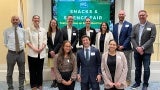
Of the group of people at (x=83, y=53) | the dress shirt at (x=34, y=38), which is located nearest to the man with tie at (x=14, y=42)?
the group of people at (x=83, y=53)

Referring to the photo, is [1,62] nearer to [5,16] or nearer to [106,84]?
[5,16]

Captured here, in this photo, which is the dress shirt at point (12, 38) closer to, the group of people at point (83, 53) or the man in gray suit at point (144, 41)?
the group of people at point (83, 53)

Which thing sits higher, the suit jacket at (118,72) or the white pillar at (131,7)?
the white pillar at (131,7)

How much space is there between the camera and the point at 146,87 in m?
5.95

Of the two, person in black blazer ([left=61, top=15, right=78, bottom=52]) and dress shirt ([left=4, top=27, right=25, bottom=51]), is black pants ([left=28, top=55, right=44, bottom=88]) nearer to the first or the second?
dress shirt ([left=4, top=27, right=25, bottom=51])

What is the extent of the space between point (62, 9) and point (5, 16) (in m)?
1.21

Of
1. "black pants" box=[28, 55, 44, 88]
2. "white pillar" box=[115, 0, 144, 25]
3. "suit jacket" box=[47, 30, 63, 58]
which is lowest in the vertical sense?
"black pants" box=[28, 55, 44, 88]

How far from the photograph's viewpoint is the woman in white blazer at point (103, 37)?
6.12 meters

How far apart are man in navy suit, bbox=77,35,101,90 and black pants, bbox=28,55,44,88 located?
3.68ft

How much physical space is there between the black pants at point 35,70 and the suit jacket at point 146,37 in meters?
1.73

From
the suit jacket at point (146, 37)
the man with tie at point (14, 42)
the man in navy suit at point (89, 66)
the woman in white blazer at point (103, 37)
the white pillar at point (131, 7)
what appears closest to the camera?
the man in navy suit at point (89, 66)

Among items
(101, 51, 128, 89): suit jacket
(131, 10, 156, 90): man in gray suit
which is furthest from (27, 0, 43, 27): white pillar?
(101, 51, 128, 89): suit jacket

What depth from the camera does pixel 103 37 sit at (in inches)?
243

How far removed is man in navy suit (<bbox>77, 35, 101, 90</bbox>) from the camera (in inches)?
193
